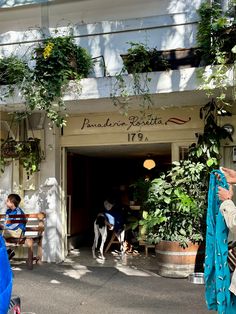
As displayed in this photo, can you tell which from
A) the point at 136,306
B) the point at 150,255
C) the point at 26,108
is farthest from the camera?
the point at 150,255

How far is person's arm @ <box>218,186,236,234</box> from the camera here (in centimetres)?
348

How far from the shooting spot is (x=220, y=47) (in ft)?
19.8

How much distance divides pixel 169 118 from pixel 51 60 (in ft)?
7.36

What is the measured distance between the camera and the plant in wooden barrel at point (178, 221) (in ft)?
21.5

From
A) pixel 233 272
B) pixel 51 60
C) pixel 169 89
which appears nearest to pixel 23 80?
pixel 51 60

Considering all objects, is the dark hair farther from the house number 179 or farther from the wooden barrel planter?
the wooden barrel planter

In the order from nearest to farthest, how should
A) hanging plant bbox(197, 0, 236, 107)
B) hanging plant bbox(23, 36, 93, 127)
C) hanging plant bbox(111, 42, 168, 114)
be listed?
hanging plant bbox(197, 0, 236, 107), hanging plant bbox(111, 42, 168, 114), hanging plant bbox(23, 36, 93, 127)

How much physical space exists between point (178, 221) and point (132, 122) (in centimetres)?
211

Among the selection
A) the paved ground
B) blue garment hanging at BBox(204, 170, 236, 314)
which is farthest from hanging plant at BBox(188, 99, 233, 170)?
blue garment hanging at BBox(204, 170, 236, 314)

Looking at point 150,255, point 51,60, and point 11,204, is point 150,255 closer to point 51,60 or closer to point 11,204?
point 11,204

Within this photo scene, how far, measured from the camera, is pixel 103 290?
19.7 feet

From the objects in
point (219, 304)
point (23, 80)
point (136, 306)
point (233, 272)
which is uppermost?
point (23, 80)

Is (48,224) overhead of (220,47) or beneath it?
beneath

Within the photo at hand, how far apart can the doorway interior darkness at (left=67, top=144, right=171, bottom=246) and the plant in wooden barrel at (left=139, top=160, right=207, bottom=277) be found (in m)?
1.62
